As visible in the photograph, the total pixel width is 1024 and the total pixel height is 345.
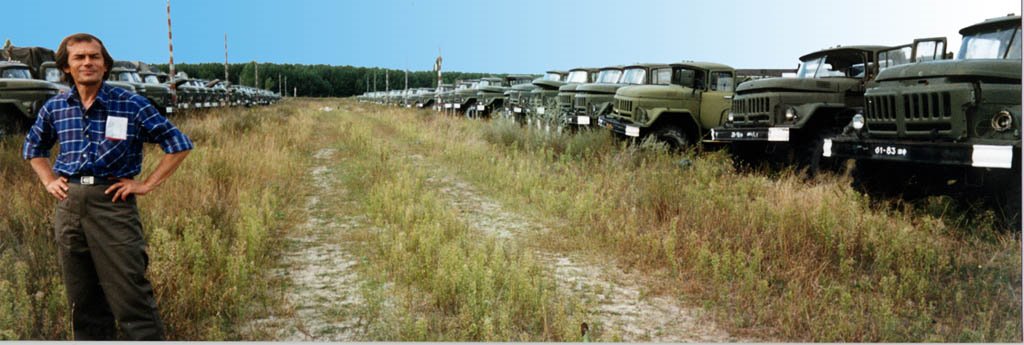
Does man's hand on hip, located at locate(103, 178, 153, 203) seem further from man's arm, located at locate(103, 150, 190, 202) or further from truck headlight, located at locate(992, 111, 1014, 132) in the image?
truck headlight, located at locate(992, 111, 1014, 132)

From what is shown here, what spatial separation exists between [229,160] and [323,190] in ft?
3.83

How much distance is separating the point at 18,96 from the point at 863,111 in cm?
1069

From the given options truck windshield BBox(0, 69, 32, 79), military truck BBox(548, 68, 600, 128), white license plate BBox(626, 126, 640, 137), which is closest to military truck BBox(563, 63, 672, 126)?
military truck BBox(548, 68, 600, 128)

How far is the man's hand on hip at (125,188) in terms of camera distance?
9.86ft

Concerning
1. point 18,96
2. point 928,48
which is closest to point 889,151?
point 928,48

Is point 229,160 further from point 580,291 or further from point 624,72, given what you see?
point 624,72

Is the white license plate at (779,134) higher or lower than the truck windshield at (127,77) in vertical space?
lower

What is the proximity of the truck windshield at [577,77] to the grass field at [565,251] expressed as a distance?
943cm

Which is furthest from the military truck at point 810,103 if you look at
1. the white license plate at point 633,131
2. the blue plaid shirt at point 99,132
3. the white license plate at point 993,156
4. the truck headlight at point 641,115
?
the blue plaid shirt at point 99,132

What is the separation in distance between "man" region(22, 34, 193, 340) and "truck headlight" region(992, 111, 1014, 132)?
5.40m

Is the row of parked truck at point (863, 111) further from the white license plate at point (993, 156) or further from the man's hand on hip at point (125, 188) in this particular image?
the man's hand on hip at point (125, 188)

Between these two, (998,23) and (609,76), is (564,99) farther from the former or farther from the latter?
(998,23)

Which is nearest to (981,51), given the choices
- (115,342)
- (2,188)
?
(115,342)

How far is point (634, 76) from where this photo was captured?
1404 cm
